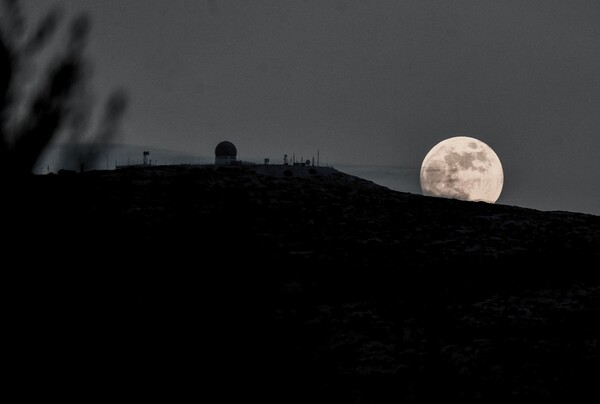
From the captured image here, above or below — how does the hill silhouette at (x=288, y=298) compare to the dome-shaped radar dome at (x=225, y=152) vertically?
below

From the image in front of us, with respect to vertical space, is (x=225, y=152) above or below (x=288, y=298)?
above

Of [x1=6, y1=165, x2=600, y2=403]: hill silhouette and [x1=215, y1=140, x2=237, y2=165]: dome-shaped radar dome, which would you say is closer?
[x1=6, y1=165, x2=600, y2=403]: hill silhouette

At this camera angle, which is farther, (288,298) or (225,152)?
→ (225,152)

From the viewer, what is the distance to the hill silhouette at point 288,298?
3242 mm

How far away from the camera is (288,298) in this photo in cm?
374

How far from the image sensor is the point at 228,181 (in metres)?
4.97

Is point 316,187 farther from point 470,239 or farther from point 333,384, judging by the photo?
point 333,384

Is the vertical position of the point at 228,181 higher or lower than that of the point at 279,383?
higher

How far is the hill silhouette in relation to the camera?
3.24m

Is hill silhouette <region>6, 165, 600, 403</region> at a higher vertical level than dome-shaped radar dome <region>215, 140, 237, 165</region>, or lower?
lower

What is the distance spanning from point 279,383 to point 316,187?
6.93 feet

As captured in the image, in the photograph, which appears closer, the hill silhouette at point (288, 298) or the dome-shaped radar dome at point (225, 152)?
the hill silhouette at point (288, 298)

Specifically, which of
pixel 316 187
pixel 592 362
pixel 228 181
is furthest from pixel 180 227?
pixel 592 362

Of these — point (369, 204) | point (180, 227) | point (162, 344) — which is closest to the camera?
point (162, 344)
